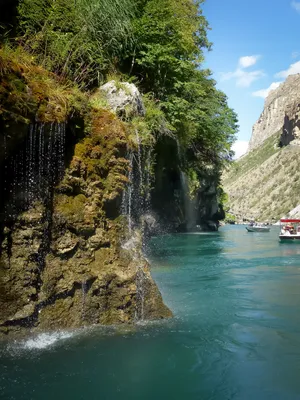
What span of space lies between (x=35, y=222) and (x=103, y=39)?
23.4 feet

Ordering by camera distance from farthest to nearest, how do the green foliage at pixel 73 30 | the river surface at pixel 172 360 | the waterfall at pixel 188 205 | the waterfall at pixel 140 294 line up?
the waterfall at pixel 188 205 < the green foliage at pixel 73 30 < the waterfall at pixel 140 294 < the river surface at pixel 172 360

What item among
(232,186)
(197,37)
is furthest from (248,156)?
(197,37)

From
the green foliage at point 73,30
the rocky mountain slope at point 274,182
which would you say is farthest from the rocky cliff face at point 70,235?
the rocky mountain slope at point 274,182

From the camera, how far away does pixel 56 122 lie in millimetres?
6867

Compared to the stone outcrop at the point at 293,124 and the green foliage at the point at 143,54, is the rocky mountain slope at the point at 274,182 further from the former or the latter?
the green foliage at the point at 143,54

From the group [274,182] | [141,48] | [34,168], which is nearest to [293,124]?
[274,182]

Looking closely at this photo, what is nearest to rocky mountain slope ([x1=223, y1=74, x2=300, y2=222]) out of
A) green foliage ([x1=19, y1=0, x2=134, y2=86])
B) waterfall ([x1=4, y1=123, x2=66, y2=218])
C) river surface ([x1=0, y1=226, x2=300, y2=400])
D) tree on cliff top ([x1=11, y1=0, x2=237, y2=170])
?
tree on cliff top ([x1=11, y1=0, x2=237, y2=170])

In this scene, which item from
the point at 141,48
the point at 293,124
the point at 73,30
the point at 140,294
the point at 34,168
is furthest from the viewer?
the point at 293,124

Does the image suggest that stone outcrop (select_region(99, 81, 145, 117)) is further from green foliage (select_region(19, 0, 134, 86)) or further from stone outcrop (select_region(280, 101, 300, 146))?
stone outcrop (select_region(280, 101, 300, 146))

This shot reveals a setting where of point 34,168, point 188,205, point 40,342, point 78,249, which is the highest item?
point 188,205

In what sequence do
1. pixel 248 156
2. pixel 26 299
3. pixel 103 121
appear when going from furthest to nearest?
pixel 248 156 → pixel 103 121 → pixel 26 299

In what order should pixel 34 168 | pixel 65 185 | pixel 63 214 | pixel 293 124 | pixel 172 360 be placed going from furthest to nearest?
→ pixel 293 124, pixel 65 185, pixel 63 214, pixel 34 168, pixel 172 360

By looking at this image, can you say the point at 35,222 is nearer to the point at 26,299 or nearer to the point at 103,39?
the point at 26,299

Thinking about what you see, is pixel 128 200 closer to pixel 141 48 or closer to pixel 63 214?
pixel 63 214
